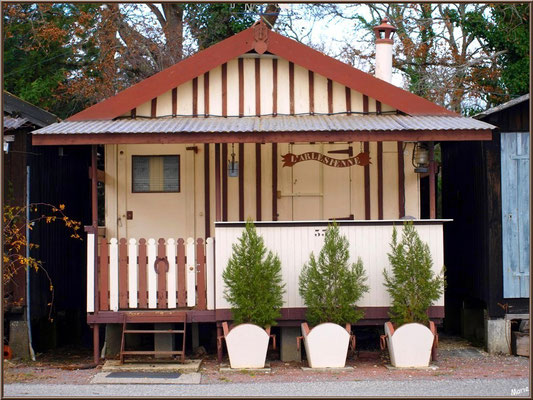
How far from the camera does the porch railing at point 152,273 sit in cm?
1213

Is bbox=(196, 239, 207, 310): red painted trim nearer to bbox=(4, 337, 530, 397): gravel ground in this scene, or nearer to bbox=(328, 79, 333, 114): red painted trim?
bbox=(4, 337, 530, 397): gravel ground

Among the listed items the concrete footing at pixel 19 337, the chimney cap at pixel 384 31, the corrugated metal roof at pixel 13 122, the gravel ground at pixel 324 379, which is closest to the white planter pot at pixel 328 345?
the gravel ground at pixel 324 379

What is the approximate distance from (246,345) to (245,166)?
3392mm

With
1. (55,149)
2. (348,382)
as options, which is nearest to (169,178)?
(55,149)

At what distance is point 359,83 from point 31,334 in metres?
6.63

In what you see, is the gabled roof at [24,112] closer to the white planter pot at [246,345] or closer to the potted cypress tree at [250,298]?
the potted cypress tree at [250,298]

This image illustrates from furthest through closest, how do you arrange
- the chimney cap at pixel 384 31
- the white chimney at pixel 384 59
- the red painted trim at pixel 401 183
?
the chimney cap at pixel 384 31 < the white chimney at pixel 384 59 < the red painted trim at pixel 401 183

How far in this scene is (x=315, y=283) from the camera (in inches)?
461

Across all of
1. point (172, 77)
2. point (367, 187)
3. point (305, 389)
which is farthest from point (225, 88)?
point (305, 389)

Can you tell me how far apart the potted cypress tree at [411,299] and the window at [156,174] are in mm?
3956

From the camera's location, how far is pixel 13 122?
43.0ft

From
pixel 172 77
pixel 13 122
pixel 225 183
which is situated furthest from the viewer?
pixel 225 183

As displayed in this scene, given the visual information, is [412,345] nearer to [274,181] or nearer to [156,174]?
[274,181]

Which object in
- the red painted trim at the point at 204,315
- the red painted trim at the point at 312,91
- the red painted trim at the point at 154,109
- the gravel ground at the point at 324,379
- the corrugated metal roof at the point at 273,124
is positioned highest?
the red painted trim at the point at 312,91
